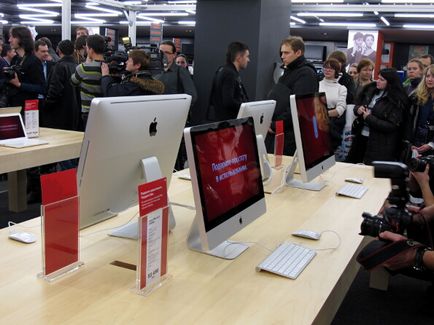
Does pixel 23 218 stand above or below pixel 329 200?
below

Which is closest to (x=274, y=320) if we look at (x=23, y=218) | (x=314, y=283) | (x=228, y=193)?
(x=314, y=283)

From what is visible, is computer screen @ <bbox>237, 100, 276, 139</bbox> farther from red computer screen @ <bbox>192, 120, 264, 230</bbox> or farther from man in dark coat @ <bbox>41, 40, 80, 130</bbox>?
man in dark coat @ <bbox>41, 40, 80, 130</bbox>

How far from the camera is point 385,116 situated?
405 cm

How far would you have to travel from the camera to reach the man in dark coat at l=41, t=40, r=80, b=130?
4.29 m

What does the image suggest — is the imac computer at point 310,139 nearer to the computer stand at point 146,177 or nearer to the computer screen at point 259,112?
the computer screen at point 259,112

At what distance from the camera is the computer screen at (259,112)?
2.40 meters

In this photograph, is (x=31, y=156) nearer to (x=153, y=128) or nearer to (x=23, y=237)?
(x=23, y=237)

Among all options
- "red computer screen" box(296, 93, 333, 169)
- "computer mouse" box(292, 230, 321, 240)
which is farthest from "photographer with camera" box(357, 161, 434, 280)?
"red computer screen" box(296, 93, 333, 169)

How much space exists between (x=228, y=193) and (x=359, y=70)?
415 cm

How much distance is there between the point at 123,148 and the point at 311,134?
1151 mm

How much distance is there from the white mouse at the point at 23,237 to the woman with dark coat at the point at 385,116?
10.5ft

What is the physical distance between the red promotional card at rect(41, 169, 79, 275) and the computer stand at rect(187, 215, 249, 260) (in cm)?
39

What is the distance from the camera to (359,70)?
5191 mm

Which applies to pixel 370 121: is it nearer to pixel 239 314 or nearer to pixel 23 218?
pixel 23 218
